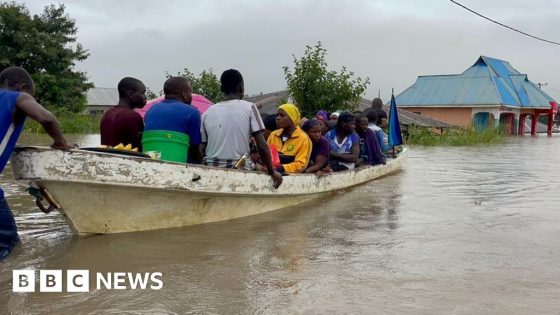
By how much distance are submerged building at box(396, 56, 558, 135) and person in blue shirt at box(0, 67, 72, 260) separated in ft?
102

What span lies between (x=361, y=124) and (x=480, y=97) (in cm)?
2709

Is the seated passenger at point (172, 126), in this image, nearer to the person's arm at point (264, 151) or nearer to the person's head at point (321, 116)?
the person's arm at point (264, 151)

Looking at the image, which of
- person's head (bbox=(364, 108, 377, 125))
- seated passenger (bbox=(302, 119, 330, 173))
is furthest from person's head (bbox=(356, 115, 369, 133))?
seated passenger (bbox=(302, 119, 330, 173))

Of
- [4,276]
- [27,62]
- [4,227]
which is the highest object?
[27,62]

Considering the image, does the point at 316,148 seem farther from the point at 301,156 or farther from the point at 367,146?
the point at 367,146

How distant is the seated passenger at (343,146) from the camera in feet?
27.6

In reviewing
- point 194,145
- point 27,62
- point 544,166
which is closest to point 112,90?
point 27,62

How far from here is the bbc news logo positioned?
3.54 metres

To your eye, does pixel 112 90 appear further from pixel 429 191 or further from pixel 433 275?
pixel 433 275

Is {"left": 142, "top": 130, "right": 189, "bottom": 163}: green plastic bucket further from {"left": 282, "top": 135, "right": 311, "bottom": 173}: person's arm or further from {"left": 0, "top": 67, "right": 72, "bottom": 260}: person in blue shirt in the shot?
{"left": 282, "top": 135, "right": 311, "bottom": 173}: person's arm

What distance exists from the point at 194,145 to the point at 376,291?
7.94ft

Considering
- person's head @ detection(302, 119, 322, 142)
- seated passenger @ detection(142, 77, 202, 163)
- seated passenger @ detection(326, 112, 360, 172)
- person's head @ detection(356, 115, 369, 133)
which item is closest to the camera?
seated passenger @ detection(142, 77, 202, 163)

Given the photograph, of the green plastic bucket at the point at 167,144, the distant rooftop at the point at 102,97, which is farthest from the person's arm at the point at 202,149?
the distant rooftop at the point at 102,97

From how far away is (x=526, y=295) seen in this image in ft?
11.7
